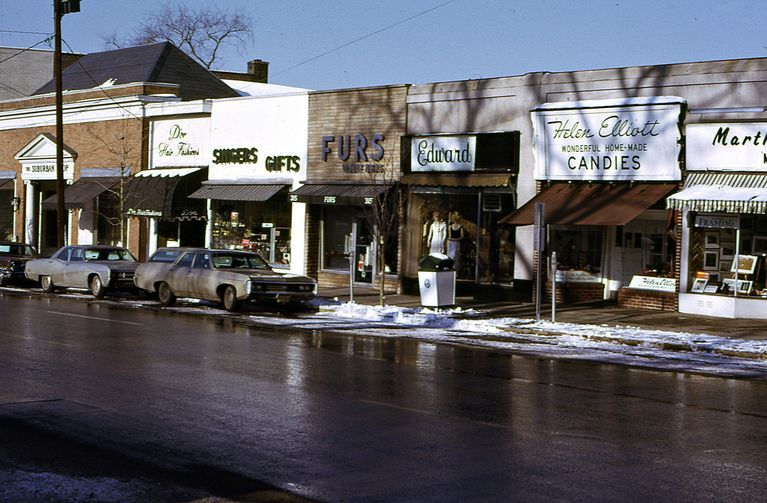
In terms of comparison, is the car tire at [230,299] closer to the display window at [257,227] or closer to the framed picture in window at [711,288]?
the display window at [257,227]

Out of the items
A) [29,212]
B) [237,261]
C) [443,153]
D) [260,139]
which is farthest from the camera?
[29,212]

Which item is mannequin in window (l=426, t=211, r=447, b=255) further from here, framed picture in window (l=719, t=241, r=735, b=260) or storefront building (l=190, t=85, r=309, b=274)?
framed picture in window (l=719, t=241, r=735, b=260)

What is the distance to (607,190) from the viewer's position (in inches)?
947

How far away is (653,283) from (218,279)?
1021 centimetres

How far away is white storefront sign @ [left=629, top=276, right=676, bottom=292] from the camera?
77.6 feet

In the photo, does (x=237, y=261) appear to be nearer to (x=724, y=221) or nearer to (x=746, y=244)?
(x=724, y=221)

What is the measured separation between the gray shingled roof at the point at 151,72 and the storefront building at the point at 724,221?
23.9 meters

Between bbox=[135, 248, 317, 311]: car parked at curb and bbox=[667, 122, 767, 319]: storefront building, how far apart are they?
867 centimetres

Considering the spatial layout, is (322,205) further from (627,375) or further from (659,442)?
(659,442)

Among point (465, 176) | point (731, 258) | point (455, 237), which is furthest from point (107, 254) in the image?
point (731, 258)

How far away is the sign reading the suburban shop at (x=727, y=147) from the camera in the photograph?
71.1 ft

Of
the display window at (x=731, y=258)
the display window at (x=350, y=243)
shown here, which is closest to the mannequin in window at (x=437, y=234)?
the display window at (x=350, y=243)

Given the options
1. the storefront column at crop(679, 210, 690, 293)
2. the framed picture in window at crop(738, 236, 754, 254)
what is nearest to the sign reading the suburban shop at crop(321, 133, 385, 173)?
the storefront column at crop(679, 210, 690, 293)

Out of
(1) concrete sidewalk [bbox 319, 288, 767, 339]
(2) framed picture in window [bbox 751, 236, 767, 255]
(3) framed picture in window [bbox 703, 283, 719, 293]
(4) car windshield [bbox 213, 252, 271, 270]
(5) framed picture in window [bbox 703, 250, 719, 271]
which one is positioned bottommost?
(1) concrete sidewalk [bbox 319, 288, 767, 339]
